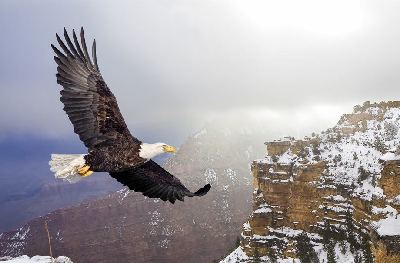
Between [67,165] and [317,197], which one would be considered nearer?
[67,165]

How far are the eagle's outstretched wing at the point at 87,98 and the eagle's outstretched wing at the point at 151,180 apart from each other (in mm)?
1067

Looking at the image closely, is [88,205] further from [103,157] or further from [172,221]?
[103,157]

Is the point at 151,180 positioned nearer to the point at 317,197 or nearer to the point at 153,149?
the point at 153,149

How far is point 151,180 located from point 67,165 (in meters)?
2.19

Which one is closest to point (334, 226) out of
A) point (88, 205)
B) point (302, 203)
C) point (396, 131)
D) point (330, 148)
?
point (302, 203)

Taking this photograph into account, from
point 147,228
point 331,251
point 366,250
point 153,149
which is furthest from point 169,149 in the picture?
point 147,228

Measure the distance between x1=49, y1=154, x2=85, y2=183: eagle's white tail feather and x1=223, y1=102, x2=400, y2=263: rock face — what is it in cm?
4032

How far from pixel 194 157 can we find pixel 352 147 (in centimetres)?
12851

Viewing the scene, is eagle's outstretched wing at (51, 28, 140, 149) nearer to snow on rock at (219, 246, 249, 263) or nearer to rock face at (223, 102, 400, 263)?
rock face at (223, 102, 400, 263)

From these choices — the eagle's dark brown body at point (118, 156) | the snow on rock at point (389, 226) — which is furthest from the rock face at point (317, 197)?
the eagle's dark brown body at point (118, 156)

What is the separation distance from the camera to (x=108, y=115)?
988cm

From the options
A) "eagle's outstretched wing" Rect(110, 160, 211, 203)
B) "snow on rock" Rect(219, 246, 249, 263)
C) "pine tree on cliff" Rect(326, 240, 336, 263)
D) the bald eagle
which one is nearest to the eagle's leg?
the bald eagle

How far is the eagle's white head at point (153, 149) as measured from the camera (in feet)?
29.9

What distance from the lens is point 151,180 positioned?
10.6 m
